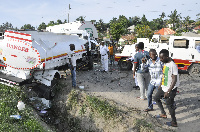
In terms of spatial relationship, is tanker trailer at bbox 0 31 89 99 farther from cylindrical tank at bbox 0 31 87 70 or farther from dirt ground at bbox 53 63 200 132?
dirt ground at bbox 53 63 200 132

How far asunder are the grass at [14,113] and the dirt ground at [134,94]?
1.52 m

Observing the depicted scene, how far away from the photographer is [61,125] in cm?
577

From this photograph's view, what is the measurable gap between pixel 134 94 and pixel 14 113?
4.24 m

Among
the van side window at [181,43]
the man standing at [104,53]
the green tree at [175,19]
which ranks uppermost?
the green tree at [175,19]

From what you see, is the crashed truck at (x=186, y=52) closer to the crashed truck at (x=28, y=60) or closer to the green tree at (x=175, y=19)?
the crashed truck at (x=28, y=60)

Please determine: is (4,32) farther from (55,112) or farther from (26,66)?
(55,112)

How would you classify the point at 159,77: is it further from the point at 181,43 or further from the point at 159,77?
the point at 181,43

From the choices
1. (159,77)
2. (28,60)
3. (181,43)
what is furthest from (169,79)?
(181,43)

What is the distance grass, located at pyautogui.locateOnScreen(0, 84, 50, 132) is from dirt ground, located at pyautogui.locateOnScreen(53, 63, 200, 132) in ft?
4.98

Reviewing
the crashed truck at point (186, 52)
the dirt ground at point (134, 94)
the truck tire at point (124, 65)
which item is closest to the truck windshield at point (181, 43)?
the crashed truck at point (186, 52)

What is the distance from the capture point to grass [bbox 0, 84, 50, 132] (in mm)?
4172

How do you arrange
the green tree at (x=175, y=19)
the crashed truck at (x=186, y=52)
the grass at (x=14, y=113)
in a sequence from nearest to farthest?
the grass at (x=14, y=113), the crashed truck at (x=186, y=52), the green tree at (x=175, y=19)

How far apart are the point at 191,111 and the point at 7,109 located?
5459 mm

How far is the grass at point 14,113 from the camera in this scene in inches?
164
